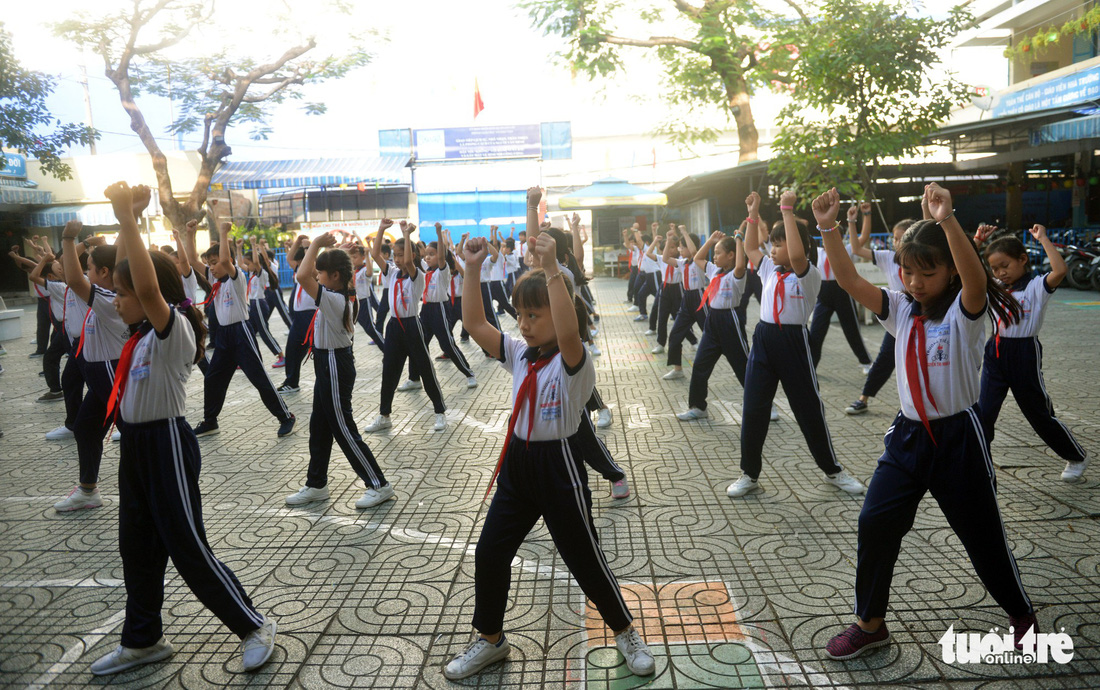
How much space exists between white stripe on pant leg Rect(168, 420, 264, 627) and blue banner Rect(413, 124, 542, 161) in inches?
1449

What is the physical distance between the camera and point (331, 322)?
5359 millimetres

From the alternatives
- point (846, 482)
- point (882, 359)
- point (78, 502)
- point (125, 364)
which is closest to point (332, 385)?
point (78, 502)

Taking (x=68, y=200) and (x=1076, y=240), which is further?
(x=68, y=200)

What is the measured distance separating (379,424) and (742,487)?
3642mm

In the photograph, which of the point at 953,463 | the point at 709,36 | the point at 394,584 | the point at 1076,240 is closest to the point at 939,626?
the point at 953,463

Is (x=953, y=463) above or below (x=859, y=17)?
below

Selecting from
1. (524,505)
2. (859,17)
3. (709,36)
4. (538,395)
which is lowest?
(524,505)

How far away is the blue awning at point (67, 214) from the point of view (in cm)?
2936

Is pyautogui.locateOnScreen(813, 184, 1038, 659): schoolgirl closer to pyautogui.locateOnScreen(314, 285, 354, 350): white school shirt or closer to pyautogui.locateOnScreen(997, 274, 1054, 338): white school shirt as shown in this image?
pyautogui.locateOnScreen(997, 274, 1054, 338): white school shirt

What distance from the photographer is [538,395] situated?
2969 millimetres

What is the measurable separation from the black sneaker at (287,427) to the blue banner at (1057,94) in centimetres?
1297

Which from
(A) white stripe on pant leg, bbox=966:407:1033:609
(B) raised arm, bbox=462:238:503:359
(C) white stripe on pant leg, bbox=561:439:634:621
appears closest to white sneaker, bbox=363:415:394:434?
(B) raised arm, bbox=462:238:503:359

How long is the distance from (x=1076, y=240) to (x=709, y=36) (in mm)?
9259

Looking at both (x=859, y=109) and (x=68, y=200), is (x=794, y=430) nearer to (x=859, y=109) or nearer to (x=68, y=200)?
(x=859, y=109)
